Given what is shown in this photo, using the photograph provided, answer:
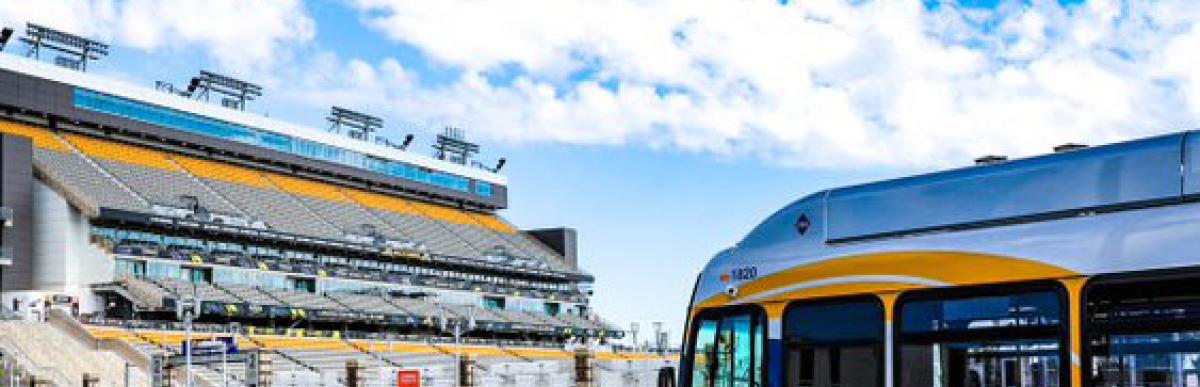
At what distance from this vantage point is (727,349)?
42.2ft

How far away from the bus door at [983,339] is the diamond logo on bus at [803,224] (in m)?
1.29

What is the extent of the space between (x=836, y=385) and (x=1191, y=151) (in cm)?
331

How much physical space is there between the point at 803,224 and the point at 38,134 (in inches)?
2749

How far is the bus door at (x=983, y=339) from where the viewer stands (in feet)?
34.0

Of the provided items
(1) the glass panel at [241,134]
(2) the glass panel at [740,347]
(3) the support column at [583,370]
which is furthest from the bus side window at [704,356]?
(1) the glass panel at [241,134]

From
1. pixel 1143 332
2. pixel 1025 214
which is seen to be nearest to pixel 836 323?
pixel 1025 214

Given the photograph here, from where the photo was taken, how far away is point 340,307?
8025cm

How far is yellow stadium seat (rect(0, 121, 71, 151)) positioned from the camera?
74.2 metres

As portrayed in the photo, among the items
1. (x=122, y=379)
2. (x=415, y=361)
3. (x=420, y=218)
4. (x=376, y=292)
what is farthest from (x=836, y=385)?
(x=420, y=218)

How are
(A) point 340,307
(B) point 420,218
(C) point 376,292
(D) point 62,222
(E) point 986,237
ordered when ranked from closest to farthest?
(E) point 986,237, (D) point 62,222, (A) point 340,307, (C) point 376,292, (B) point 420,218

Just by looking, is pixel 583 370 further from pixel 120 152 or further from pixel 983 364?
pixel 120 152

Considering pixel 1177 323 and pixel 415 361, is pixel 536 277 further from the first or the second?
pixel 1177 323

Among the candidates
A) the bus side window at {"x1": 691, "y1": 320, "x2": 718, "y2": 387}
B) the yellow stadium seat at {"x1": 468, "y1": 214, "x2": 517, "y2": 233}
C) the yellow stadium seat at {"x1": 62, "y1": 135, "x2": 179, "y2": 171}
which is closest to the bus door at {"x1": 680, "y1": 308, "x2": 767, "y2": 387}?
the bus side window at {"x1": 691, "y1": 320, "x2": 718, "y2": 387}

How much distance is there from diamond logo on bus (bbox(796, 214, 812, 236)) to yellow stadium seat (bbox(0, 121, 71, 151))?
67115mm
